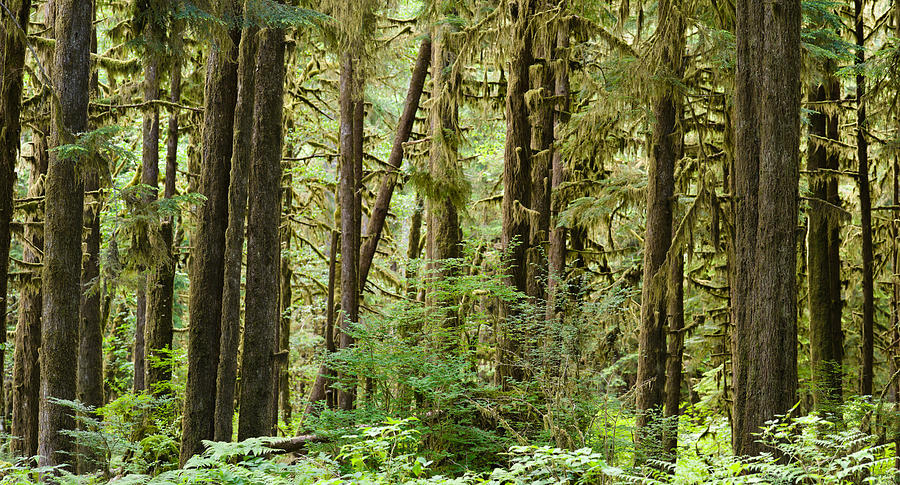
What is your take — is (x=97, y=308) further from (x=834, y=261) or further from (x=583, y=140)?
(x=834, y=261)

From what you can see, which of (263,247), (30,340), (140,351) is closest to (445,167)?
(263,247)

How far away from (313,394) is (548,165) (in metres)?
6.18

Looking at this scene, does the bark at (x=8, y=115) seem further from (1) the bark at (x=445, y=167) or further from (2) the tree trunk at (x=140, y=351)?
(2) the tree trunk at (x=140, y=351)

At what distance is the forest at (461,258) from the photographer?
7.88 meters

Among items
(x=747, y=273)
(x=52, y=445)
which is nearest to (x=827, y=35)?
(x=747, y=273)

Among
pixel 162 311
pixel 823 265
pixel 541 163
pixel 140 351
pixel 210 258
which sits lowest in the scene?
pixel 140 351

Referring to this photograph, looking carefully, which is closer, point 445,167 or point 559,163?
point 445,167

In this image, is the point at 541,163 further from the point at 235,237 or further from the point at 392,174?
the point at 235,237

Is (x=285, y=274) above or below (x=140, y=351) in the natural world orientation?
above

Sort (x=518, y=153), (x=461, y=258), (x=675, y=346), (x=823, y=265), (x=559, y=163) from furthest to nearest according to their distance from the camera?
(x=559, y=163) < (x=823, y=265) < (x=675, y=346) < (x=518, y=153) < (x=461, y=258)

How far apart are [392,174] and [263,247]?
436cm

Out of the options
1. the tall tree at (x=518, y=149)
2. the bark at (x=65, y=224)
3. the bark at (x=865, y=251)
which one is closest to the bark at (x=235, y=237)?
the bark at (x=65, y=224)

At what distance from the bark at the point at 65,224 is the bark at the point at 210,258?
6.10 feet

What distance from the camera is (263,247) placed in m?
10.8
